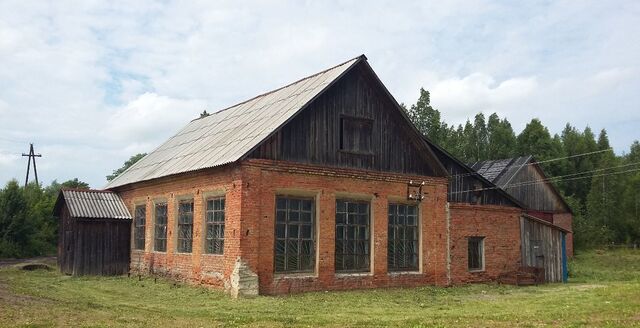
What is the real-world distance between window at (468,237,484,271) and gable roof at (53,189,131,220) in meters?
13.4

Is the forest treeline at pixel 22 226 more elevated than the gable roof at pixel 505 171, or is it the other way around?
the gable roof at pixel 505 171

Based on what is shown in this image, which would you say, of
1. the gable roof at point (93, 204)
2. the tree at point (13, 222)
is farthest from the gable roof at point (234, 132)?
the tree at point (13, 222)

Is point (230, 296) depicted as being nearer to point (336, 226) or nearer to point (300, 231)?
point (300, 231)

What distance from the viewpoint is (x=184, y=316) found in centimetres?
1222

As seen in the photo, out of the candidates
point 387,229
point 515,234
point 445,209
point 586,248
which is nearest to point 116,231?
point 387,229

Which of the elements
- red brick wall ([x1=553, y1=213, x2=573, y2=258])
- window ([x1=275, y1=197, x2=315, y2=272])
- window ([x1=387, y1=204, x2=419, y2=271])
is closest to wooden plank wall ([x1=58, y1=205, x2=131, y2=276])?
window ([x1=275, y1=197, x2=315, y2=272])

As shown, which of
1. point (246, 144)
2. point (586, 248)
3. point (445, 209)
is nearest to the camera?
point (246, 144)

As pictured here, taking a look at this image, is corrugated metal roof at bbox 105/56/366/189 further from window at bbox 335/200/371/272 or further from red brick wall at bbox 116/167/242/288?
window at bbox 335/200/371/272

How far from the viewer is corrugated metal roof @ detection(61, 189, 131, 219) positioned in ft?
78.1

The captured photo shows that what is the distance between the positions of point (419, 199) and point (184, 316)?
10.6m

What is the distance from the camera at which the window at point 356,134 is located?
19016mm

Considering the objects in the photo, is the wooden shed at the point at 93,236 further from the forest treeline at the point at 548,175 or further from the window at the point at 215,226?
the forest treeline at the point at 548,175

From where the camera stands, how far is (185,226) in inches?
788

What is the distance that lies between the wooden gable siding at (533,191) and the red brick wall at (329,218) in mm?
15826
